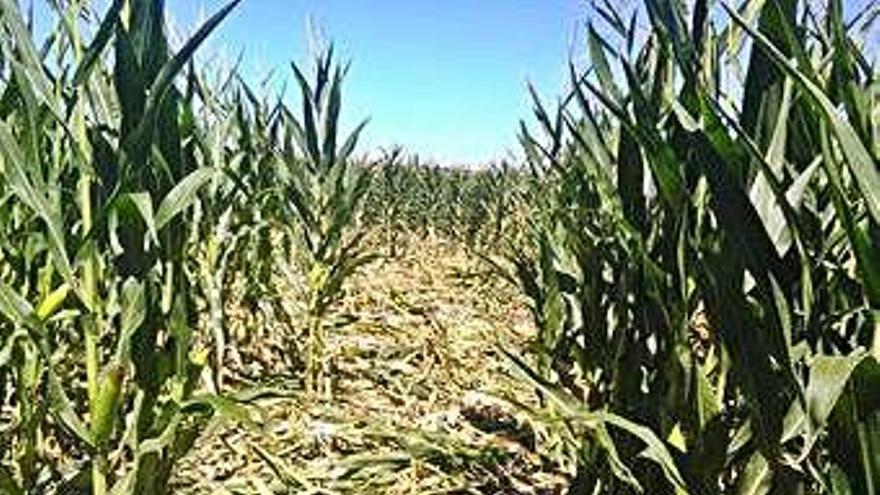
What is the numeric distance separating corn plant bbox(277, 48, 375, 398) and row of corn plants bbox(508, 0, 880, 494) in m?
2.00

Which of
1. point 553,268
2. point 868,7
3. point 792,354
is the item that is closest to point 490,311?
point 553,268

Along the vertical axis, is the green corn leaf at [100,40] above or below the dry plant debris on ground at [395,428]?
above

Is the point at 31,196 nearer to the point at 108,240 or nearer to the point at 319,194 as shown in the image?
the point at 108,240

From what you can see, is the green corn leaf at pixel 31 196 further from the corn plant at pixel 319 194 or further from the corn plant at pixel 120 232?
the corn plant at pixel 319 194

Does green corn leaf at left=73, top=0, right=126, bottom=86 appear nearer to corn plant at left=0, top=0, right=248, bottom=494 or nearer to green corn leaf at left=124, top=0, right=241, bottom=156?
corn plant at left=0, top=0, right=248, bottom=494

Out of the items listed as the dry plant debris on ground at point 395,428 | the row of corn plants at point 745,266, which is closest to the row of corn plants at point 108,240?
the dry plant debris on ground at point 395,428

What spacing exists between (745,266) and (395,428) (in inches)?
94.1

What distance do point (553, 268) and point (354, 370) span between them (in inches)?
70.8

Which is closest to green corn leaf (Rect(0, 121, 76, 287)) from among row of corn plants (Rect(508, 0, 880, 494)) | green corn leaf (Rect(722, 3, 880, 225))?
row of corn plants (Rect(508, 0, 880, 494))

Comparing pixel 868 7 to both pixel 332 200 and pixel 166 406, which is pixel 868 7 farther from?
pixel 332 200

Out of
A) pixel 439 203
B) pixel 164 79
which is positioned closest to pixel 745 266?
pixel 164 79

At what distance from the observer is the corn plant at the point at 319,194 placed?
450 centimetres

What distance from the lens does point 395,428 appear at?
148 inches

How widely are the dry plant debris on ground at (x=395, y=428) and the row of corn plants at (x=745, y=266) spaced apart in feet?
1.19
